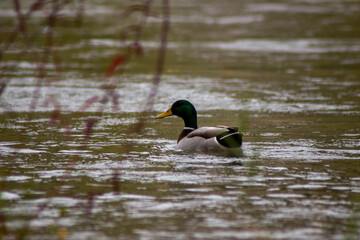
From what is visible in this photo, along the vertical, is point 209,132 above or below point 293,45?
below

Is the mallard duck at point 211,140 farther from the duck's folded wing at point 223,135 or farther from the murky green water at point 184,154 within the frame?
the murky green water at point 184,154

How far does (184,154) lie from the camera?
30.8ft

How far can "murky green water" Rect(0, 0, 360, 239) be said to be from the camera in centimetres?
592

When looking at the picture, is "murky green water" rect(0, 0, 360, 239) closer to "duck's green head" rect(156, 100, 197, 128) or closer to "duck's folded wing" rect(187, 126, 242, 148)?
"duck's folded wing" rect(187, 126, 242, 148)

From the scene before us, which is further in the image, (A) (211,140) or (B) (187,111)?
(B) (187,111)

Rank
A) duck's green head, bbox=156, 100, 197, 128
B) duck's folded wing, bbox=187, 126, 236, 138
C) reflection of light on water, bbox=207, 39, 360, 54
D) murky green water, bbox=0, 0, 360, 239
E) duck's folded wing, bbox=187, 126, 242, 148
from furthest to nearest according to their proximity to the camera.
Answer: reflection of light on water, bbox=207, 39, 360, 54
duck's green head, bbox=156, 100, 197, 128
duck's folded wing, bbox=187, 126, 236, 138
duck's folded wing, bbox=187, 126, 242, 148
murky green water, bbox=0, 0, 360, 239

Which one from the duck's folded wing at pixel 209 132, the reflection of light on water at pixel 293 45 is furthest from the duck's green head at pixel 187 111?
the reflection of light on water at pixel 293 45

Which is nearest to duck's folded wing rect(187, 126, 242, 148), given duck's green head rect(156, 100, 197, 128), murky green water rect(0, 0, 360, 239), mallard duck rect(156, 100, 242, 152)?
mallard duck rect(156, 100, 242, 152)

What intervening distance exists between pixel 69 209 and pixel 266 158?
327 centimetres

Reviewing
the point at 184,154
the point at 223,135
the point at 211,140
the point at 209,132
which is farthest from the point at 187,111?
the point at 184,154

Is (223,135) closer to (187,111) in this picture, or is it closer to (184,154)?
(184,154)

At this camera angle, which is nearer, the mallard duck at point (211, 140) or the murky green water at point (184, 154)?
the murky green water at point (184, 154)

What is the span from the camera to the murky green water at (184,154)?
5.92 meters

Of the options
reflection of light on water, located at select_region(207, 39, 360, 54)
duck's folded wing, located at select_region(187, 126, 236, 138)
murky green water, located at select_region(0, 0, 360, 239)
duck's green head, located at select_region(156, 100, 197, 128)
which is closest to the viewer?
murky green water, located at select_region(0, 0, 360, 239)
